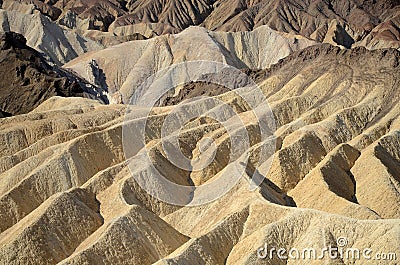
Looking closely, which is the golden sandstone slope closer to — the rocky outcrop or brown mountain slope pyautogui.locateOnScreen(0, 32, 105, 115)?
brown mountain slope pyautogui.locateOnScreen(0, 32, 105, 115)

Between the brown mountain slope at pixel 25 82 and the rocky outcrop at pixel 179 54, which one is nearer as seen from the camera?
the brown mountain slope at pixel 25 82

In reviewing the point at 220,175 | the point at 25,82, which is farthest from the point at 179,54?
the point at 220,175

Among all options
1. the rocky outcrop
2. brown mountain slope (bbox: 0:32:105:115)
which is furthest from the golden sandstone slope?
the rocky outcrop

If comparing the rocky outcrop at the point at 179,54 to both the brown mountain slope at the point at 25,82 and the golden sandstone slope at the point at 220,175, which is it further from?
the golden sandstone slope at the point at 220,175

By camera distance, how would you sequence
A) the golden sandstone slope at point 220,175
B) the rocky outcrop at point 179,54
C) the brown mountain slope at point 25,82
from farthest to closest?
1. the rocky outcrop at point 179,54
2. the brown mountain slope at point 25,82
3. the golden sandstone slope at point 220,175

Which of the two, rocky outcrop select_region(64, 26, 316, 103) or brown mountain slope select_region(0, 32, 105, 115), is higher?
brown mountain slope select_region(0, 32, 105, 115)

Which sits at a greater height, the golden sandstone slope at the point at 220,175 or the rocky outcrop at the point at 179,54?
the golden sandstone slope at the point at 220,175

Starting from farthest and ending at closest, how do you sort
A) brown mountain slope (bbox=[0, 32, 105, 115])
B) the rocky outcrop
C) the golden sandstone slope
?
the rocky outcrop → brown mountain slope (bbox=[0, 32, 105, 115]) → the golden sandstone slope

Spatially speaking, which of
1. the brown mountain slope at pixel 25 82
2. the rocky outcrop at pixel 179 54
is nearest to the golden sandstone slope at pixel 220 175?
the brown mountain slope at pixel 25 82
